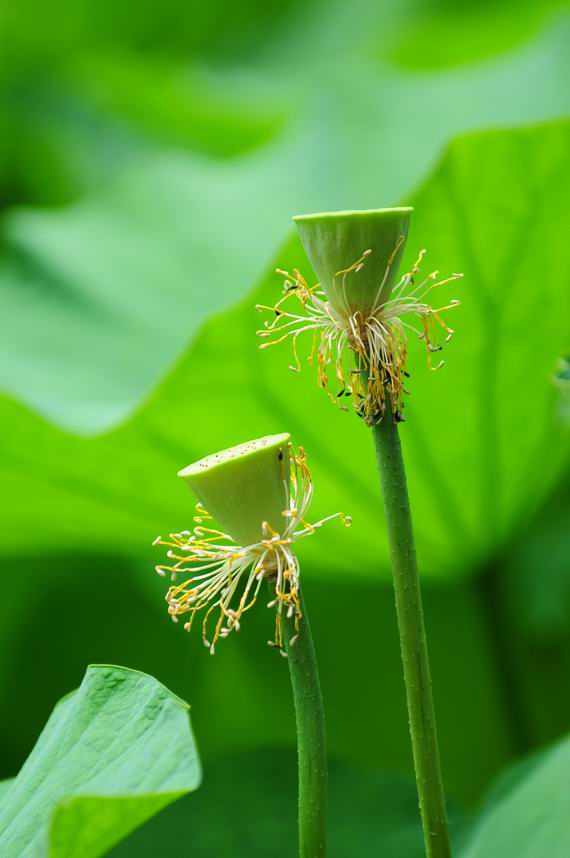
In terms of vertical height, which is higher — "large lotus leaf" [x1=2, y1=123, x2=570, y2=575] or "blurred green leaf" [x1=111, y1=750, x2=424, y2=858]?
"large lotus leaf" [x1=2, y1=123, x2=570, y2=575]

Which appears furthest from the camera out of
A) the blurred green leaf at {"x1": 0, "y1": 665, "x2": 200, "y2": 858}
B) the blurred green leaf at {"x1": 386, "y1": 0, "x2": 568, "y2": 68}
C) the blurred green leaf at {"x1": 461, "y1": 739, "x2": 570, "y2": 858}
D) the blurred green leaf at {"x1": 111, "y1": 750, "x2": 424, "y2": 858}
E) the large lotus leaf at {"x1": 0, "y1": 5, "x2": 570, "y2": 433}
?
the blurred green leaf at {"x1": 386, "y1": 0, "x2": 568, "y2": 68}

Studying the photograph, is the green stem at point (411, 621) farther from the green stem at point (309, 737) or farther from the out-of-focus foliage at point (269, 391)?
the out-of-focus foliage at point (269, 391)

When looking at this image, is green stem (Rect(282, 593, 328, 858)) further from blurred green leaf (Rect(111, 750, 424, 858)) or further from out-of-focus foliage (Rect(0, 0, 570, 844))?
blurred green leaf (Rect(111, 750, 424, 858))

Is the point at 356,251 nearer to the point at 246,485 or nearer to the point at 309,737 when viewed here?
the point at 246,485

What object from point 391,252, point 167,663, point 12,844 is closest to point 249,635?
point 167,663

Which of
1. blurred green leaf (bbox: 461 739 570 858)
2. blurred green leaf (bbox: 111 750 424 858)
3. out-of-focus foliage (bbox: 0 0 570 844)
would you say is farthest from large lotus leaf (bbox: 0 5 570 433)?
blurred green leaf (bbox: 461 739 570 858)

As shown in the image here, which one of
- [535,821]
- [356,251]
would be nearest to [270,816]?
[535,821]

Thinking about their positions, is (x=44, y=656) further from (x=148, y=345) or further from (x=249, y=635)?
(x=148, y=345)

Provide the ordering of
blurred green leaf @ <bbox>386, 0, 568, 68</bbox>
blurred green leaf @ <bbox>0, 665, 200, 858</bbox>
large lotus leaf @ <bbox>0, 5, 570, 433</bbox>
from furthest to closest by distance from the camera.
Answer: blurred green leaf @ <bbox>386, 0, 568, 68</bbox> → large lotus leaf @ <bbox>0, 5, 570, 433</bbox> → blurred green leaf @ <bbox>0, 665, 200, 858</bbox>
